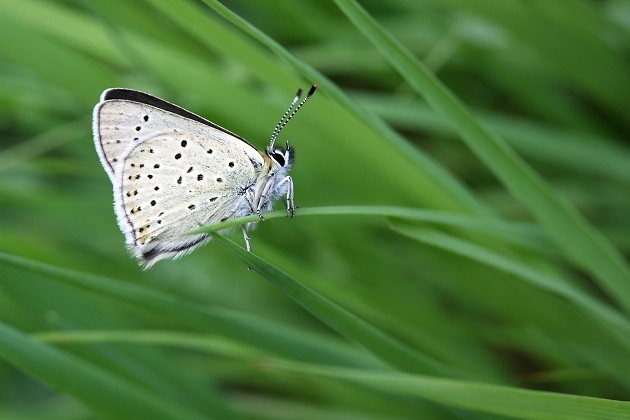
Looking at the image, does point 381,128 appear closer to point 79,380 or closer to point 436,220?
point 436,220

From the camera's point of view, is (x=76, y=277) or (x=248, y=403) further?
(x=248, y=403)

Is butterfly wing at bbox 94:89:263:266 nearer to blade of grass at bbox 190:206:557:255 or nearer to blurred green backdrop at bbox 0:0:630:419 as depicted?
blurred green backdrop at bbox 0:0:630:419

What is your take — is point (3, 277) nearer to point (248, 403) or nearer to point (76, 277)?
point (76, 277)

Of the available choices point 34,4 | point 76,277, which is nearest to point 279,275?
point 76,277

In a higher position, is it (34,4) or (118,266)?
(34,4)

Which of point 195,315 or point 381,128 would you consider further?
point 381,128

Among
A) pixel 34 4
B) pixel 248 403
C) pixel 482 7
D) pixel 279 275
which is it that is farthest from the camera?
pixel 248 403

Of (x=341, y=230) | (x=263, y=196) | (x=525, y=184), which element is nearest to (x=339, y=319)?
(x=525, y=184)
